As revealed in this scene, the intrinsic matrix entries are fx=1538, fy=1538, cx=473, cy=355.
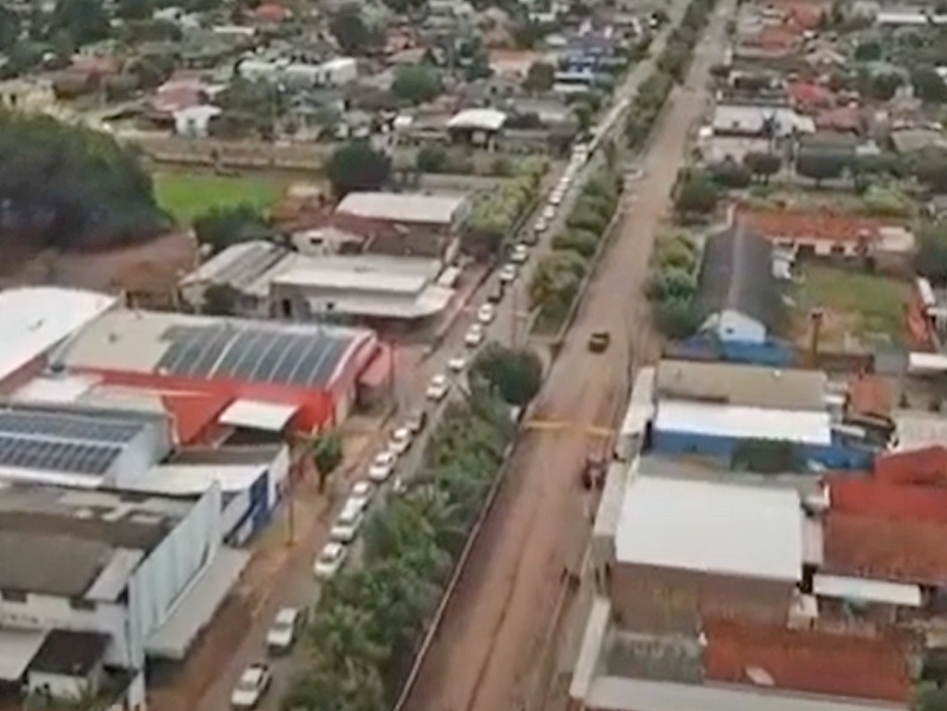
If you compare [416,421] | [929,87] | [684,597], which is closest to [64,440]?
[416,421]

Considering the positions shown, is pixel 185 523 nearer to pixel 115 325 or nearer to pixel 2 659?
pixel 2 659

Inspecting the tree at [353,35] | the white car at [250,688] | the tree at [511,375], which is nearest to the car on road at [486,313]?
the tree at [511,375]

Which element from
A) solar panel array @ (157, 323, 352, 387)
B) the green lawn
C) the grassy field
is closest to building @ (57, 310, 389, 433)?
solar panel array @ (157, 323, 352, 387)

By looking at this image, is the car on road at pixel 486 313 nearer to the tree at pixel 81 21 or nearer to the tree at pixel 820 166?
the tree at pixel 820 166

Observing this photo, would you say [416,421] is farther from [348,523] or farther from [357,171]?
[357,171]

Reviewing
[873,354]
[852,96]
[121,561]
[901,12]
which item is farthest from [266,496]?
[901,12]
